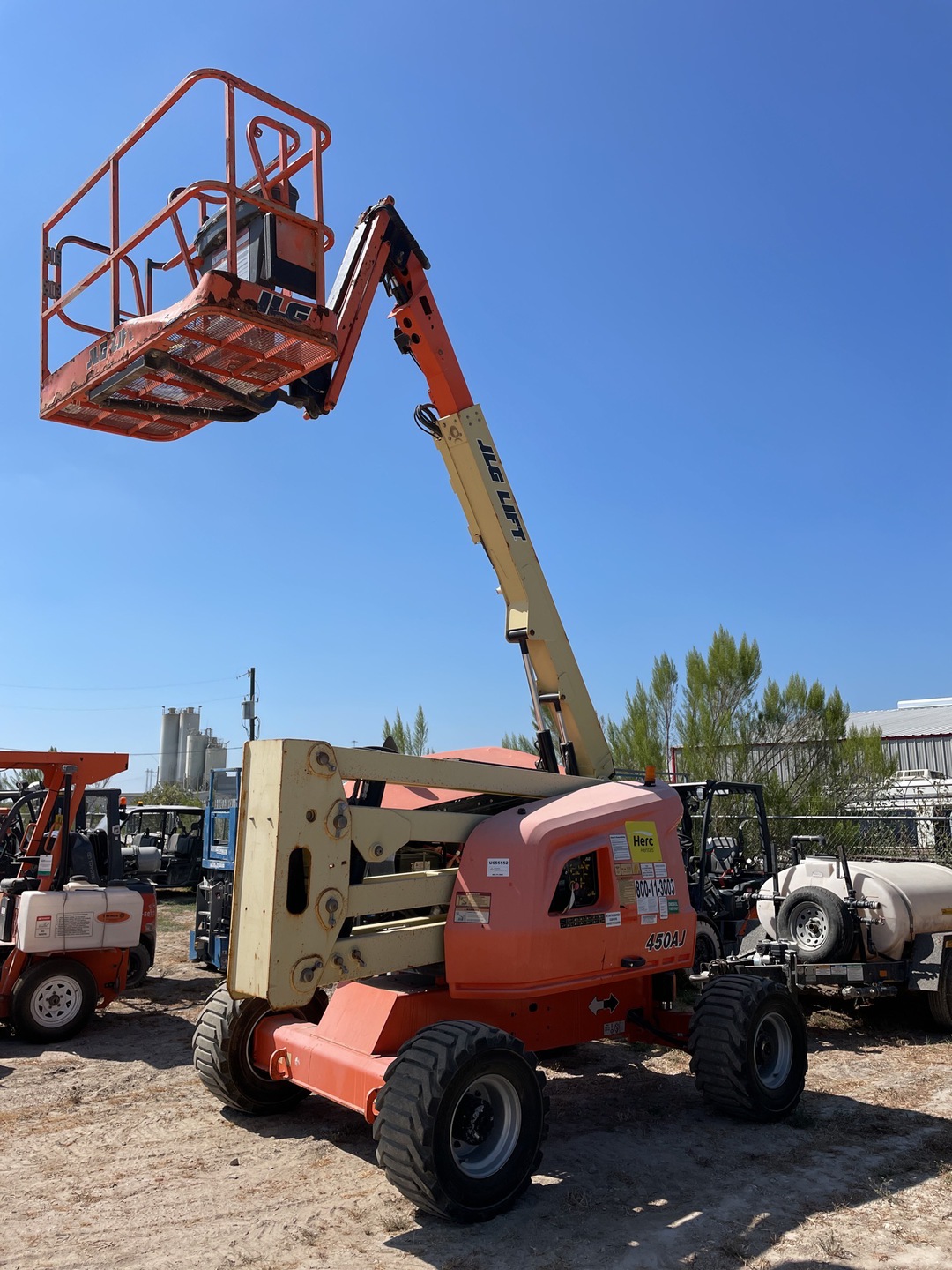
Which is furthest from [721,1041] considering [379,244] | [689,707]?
[689,707]

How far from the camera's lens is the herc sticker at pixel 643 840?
21.4 ft

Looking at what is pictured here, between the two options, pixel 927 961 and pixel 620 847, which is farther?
pixel 927 961

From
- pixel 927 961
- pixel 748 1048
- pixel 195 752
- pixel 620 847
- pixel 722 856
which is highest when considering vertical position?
pixel 195 752

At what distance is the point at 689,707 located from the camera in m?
18.4

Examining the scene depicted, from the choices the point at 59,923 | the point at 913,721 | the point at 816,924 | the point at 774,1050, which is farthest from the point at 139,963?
the point at 913,721

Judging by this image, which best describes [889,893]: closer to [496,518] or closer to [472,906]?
[496,518]

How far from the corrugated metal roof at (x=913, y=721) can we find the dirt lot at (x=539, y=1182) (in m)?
27.7

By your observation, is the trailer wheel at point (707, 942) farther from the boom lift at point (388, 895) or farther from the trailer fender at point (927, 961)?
the boom lift at point (388, 895)

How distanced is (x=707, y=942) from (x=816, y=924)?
1.54 m

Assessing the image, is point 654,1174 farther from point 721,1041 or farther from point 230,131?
point 230,131

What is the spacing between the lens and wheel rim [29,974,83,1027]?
9.35 m

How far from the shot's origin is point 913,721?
37.4 meters

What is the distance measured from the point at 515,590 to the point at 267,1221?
460 centimetres

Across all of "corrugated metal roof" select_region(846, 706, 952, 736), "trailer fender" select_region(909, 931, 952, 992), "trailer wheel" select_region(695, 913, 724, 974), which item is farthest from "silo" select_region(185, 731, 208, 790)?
"trailer fender" select_region(909, 931, 952, 992)
